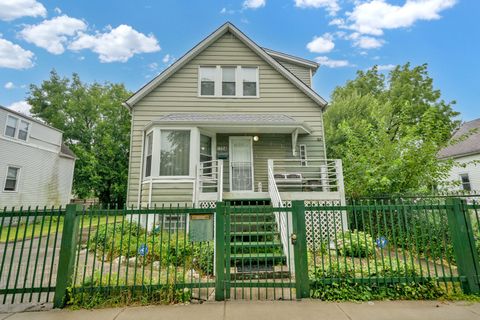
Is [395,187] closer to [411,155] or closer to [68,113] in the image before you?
[411,155]

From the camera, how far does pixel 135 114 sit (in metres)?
9.84

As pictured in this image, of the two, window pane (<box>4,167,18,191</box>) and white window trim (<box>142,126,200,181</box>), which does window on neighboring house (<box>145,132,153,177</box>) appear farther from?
window pane (<box>4,167,18,191</box>)

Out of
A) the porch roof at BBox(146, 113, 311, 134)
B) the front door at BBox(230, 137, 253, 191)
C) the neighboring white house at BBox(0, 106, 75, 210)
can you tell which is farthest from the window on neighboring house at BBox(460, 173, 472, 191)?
the neighboring white house at BBox(0, 106, 75, 210)

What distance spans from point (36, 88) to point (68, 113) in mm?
5154

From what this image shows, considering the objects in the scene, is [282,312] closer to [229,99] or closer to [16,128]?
[229,99]

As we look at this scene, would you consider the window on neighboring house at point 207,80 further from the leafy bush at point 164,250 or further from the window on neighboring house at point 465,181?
the window on neighboring house at point 465,181

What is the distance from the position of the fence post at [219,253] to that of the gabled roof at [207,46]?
7.85 meters

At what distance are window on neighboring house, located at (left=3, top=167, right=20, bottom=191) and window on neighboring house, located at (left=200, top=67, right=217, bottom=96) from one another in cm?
1450

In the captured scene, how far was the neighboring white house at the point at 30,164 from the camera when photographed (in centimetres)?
1424

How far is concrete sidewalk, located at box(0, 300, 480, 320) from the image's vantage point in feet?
10.7

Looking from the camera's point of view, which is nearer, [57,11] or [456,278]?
[456,278]

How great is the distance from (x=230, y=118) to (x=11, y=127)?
15723 millimetres

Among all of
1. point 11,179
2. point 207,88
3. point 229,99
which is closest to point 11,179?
A: point 11,179

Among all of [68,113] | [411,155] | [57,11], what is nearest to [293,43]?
[411,155]
